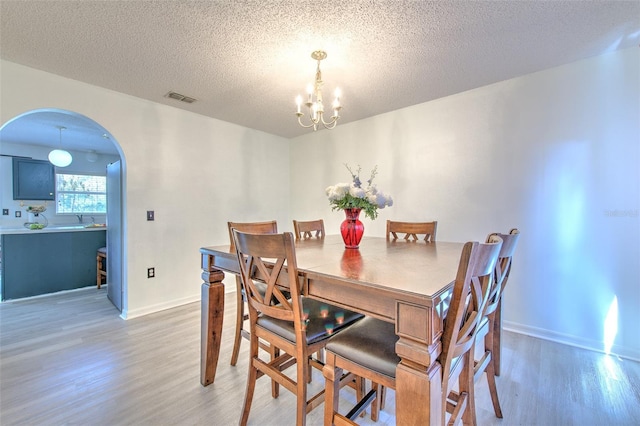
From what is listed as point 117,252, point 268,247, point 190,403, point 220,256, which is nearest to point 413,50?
point 268,247

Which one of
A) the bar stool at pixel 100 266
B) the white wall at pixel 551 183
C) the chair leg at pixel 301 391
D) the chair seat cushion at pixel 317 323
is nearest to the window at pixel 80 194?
the bar stool at pixel 100 266

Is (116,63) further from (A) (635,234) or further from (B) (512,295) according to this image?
(A) (635,234)

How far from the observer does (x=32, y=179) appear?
4559 millimetres

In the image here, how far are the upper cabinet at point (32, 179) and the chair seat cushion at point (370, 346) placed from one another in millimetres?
6153

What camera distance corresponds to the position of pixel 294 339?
1.16 m

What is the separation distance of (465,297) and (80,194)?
269 inches

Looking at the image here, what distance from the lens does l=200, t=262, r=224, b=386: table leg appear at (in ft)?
5.24

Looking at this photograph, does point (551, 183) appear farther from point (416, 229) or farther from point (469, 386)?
point (469, 386)

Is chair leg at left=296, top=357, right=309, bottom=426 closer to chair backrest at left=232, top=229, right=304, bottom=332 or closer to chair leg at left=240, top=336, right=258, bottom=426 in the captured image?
chair backrest at left=232, top=229, right=304, bottom=332

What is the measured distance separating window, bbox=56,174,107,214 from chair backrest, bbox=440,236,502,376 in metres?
6.19

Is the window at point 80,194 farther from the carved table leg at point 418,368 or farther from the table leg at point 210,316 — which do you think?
the carved table leg at point 418,368

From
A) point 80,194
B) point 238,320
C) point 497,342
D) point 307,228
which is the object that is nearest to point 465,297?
→ point 497,342

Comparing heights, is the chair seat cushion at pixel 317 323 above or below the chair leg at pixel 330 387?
above

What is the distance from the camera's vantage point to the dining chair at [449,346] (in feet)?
2.71
